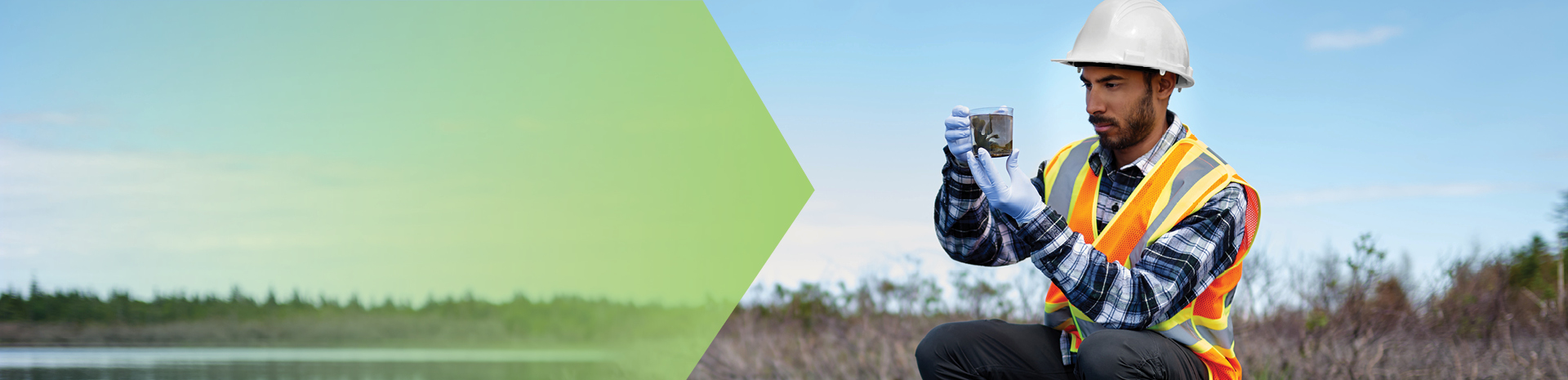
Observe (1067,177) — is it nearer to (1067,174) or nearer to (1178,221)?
(1067,174)

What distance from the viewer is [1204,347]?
222 centimetres

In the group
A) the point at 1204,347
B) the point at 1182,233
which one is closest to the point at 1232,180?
the point at 1182,233

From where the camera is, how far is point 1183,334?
2.21 m

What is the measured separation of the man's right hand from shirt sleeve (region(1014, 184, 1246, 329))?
248 millimetres

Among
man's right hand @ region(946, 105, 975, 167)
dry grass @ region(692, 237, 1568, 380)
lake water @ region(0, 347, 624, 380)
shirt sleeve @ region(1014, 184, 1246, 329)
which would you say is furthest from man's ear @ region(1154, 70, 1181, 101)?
lake water @ region(0, 347, 624, 380)

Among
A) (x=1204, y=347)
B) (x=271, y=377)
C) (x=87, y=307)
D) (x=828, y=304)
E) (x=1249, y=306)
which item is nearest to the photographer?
(x=1204, y=347)

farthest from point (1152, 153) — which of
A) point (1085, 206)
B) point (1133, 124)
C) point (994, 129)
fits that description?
point (994, 129)

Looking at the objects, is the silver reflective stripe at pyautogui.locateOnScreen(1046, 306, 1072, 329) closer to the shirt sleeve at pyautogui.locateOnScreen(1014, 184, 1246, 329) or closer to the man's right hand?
the shirt sleeve at pyautogui.locateOnScreen(1014, 184, 1246, 329)

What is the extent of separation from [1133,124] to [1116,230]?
285mm

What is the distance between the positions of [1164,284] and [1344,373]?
3525 millimetres

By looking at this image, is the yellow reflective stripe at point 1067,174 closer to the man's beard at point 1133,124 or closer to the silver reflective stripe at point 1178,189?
the man's beard at point 1133,124

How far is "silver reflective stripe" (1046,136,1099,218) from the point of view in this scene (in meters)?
2.52

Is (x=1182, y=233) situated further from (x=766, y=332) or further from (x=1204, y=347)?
(x=766, y=332)

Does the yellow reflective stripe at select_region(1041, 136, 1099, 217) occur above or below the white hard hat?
below
